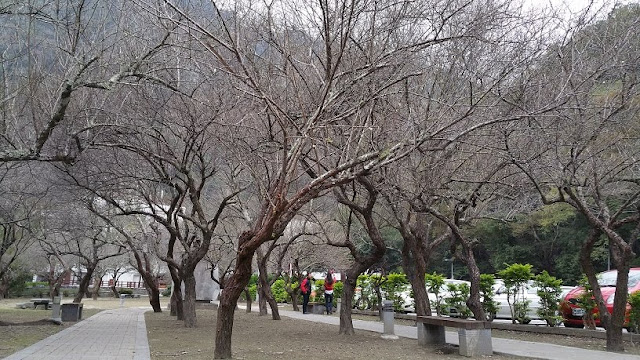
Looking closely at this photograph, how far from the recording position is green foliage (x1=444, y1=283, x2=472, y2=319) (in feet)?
58.1

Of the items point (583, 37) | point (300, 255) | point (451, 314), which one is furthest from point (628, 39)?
point (300, 255)

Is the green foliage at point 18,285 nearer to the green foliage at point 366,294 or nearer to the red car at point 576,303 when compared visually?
the green foliage at point 366,294

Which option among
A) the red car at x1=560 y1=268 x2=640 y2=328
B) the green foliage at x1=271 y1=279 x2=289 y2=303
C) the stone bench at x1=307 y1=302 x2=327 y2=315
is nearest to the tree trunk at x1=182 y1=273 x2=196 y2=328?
the stone bench at x1=307 y1=302 x2=327 y2=315

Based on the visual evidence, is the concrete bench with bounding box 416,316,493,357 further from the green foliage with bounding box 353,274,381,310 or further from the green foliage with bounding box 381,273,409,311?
the green foliage with bounding box 353,274,381,310

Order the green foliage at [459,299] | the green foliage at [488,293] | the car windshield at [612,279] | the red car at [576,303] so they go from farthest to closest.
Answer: the green foliage at [459,299] < the green foliage at [488,293] < the car windshield at [612,279] < the red car at [576,303]

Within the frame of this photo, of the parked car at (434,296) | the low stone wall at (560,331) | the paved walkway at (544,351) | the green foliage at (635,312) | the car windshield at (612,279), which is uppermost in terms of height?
the car windshield at (612,279)

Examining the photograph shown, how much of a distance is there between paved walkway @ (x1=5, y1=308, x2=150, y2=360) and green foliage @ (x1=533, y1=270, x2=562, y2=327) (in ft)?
30.5

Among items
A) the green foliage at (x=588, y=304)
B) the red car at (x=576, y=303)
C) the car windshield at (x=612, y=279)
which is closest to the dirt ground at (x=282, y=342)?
the green foliage at (x=588, y=304)

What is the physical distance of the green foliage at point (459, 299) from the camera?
1772 cm

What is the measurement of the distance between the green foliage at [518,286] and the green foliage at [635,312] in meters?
3.31

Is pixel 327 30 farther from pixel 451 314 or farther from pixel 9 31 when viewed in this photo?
pixel 451 314

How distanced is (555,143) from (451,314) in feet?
29.2

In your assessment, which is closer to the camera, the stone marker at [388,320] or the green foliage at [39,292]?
the stone marker at [388,320]

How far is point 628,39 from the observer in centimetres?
1051
